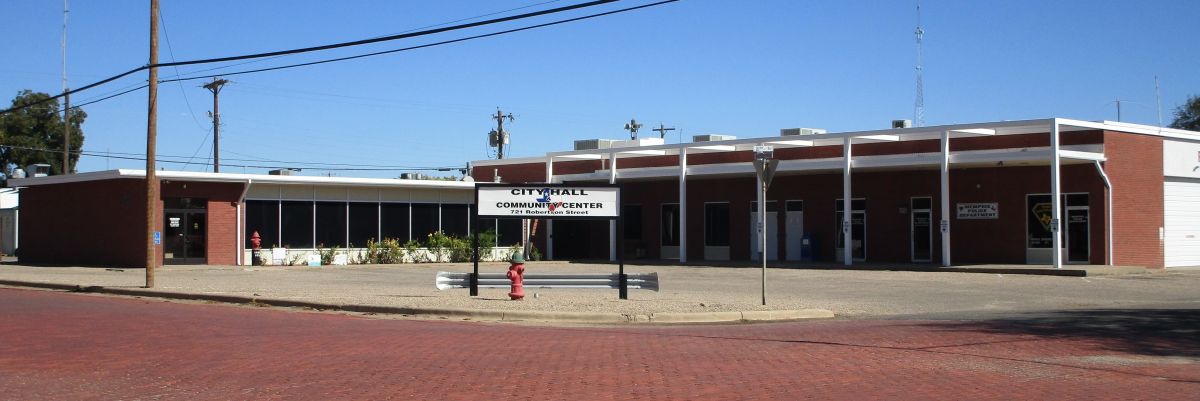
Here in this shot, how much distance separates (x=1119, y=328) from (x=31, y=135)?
6671 centimetres

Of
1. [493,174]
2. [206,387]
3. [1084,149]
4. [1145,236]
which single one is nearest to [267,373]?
[206,387]

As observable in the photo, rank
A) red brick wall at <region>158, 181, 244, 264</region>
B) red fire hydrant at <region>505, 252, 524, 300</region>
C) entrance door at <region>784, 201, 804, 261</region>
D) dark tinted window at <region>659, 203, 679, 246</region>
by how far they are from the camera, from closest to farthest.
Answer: red fire hydrant at <region>505, 252, 524, 300</region> < red brick wall at <region>158, 181, 244, 264</region> < entrance door at <region>784, 201, 804, 261</region> < dark tinted window at <region>659, 203, 679, 246</region>

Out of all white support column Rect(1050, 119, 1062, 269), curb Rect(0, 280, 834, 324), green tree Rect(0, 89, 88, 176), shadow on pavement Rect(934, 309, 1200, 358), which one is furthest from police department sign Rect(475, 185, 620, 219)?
green tree Rect(0, 89, 88, 176)

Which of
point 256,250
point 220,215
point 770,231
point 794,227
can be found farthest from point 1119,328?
point 220,215

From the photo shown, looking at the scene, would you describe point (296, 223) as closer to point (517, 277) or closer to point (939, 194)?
point (517, 277)

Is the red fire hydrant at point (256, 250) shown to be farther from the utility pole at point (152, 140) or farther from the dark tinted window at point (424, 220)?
the utility pole at point (152, 140)

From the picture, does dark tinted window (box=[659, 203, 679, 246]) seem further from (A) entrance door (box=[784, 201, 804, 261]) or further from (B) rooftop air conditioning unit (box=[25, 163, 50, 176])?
(B) rooftop air conditioning unit (box=[25, 163, 50, 176])

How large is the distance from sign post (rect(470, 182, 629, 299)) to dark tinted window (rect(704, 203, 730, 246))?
20245 mm

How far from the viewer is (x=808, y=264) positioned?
3669 centimetres

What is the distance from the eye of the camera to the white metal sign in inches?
1347

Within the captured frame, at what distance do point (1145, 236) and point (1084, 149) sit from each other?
12.2 ft

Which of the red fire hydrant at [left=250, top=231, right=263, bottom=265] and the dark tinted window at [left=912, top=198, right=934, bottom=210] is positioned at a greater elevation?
the dark tinted window at [left=912, top=198, right=934, bottom=210]

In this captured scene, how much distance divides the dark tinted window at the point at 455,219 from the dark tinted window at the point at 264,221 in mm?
7177

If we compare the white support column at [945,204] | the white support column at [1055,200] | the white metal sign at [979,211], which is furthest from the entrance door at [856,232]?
the white support column at [1055,200]
